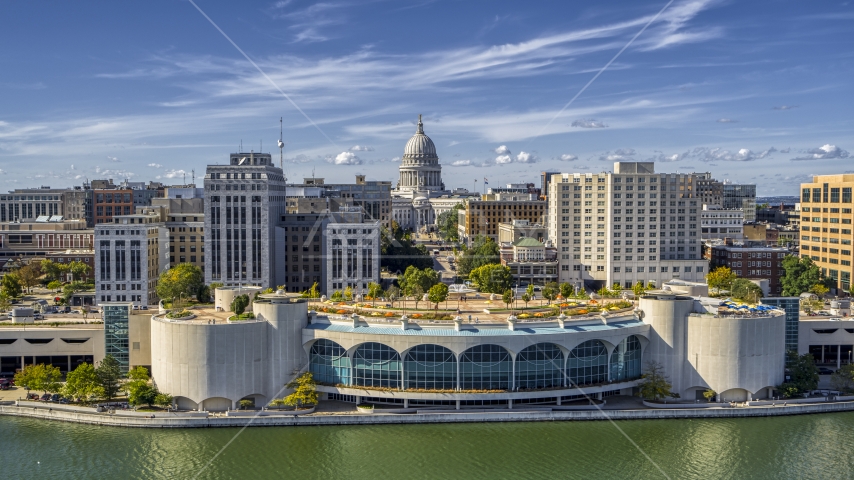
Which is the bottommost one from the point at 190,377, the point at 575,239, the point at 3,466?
the point at 3,466

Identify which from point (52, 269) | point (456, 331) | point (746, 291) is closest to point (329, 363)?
point (456, 331)

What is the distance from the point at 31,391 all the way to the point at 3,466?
10895 mm

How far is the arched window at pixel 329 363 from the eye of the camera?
4469cm

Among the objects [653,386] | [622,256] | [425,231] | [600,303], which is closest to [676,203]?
[622,256]

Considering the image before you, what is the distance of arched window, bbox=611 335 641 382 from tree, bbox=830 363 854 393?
450 inches

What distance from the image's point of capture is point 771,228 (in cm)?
12212

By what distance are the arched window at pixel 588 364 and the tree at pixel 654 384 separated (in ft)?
7.25

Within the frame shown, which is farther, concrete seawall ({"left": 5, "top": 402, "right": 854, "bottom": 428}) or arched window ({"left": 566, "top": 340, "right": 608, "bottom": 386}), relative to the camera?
arched window ({"left": 566, "top": 340, "right": 608, "bottom": 386})

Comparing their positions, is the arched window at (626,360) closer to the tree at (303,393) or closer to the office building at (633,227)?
the tree at (303,393)

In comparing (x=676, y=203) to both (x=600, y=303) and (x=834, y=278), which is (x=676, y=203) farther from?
(x=600, y=303)

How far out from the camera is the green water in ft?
120

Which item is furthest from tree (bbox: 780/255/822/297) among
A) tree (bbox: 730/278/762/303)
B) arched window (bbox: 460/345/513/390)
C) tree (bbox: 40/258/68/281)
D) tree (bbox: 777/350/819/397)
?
tree (bbox: 40/258/68/281)

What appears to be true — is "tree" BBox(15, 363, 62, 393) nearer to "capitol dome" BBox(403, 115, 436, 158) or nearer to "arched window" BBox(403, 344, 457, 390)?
"arched window" BBox(403, 344, 457, 390)

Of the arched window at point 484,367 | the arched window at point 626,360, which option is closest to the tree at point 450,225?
the arched window at point 626,360
